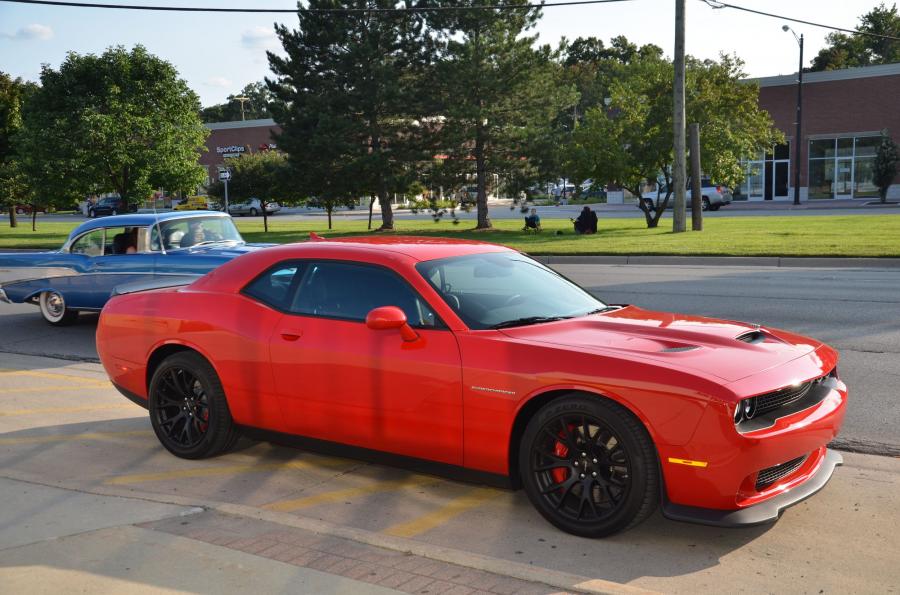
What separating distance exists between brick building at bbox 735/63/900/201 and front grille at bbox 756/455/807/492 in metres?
53.0

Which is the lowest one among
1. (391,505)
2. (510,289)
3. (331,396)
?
(391,505)

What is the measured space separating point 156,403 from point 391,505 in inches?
80.0

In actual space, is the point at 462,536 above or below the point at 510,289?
below

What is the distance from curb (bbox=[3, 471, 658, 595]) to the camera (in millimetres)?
4078

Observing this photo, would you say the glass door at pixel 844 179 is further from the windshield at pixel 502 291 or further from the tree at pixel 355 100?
the windshield at pixel 502 291

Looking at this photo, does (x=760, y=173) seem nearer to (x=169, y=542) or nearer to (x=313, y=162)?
(x=313, y=162)

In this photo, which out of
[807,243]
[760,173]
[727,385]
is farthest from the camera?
[760,173]

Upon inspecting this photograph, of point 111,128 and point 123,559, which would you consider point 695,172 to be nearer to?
point 111,128

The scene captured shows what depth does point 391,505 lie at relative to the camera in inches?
209

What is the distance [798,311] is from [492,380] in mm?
8872

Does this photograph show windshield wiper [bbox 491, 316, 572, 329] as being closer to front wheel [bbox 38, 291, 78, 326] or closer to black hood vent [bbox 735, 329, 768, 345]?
black hood vent [bbox 735, 329, 768, 345]

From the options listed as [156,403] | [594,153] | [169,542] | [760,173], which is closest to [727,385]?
[169,542]

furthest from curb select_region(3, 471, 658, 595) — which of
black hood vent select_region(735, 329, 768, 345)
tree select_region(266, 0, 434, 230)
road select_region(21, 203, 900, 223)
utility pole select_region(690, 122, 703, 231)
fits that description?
road select_region(21, 203, 900, 223)

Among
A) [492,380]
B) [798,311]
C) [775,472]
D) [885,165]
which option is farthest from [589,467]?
[885,165]
